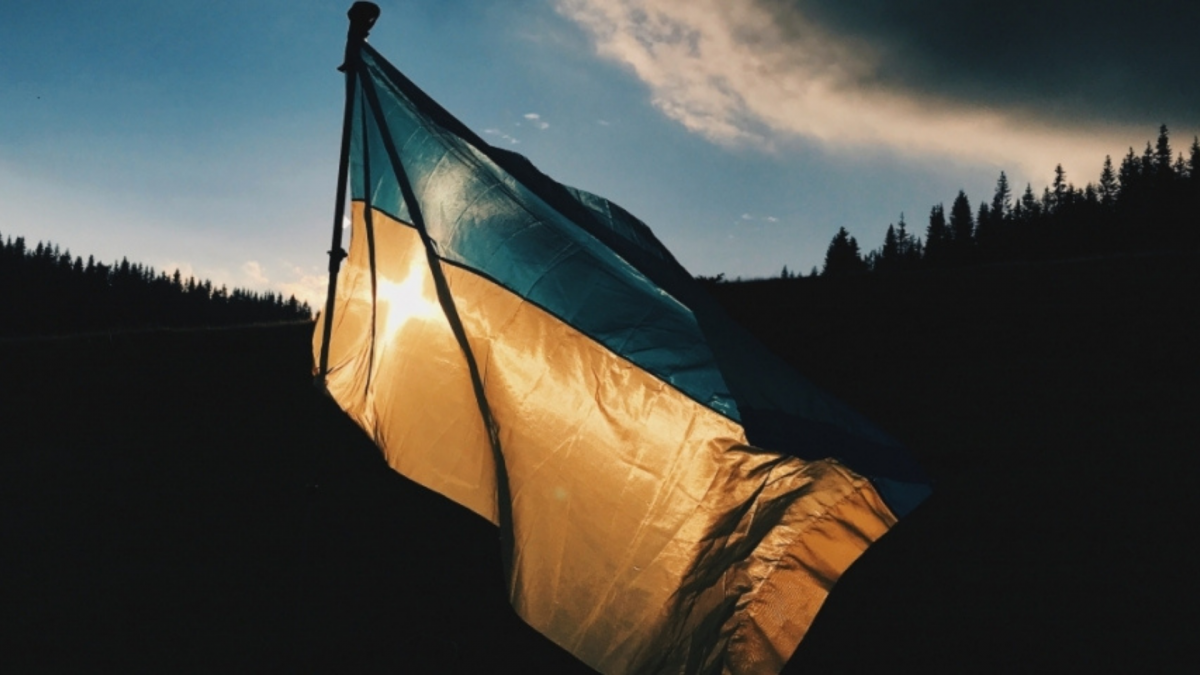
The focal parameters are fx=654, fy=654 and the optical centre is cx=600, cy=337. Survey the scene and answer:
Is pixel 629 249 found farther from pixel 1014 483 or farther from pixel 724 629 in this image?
pixel 1014 483

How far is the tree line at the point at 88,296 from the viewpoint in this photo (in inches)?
4163

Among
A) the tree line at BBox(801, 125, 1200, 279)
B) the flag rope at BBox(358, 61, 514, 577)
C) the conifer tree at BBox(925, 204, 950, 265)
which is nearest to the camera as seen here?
the flag rope at BBox(358, 61, 514, 577)

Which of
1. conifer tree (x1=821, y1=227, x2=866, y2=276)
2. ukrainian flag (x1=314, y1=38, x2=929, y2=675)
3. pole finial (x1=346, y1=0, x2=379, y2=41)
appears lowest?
ukrainian flag (x1=314, y1=38, x2=929, y2=675)

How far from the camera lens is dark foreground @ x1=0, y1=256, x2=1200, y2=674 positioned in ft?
20.7

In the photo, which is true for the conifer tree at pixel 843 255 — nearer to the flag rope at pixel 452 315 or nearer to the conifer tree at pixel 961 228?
the conifer tree at pixel 961 228

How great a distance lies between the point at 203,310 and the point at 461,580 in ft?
502

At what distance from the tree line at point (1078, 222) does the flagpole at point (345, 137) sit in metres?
62.8

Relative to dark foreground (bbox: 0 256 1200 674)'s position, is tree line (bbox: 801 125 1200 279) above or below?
above

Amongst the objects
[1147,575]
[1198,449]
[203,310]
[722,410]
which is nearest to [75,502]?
[722,410]

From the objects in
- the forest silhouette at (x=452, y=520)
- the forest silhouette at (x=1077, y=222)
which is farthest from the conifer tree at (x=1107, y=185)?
the forest silhouette at (x=452, y=520)

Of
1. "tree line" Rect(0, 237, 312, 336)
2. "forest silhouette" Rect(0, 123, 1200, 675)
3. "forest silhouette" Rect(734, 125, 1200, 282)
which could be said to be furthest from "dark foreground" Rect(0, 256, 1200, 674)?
"tree line" Rect(0, 237, 312, 336)

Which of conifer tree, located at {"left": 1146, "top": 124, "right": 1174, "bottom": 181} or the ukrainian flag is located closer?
the ukrainian flag

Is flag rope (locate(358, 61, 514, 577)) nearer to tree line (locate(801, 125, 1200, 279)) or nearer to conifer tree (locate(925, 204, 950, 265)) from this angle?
tree line (locate(801, 125, 1200, 279))

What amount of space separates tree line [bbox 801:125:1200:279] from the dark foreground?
1939 inches
